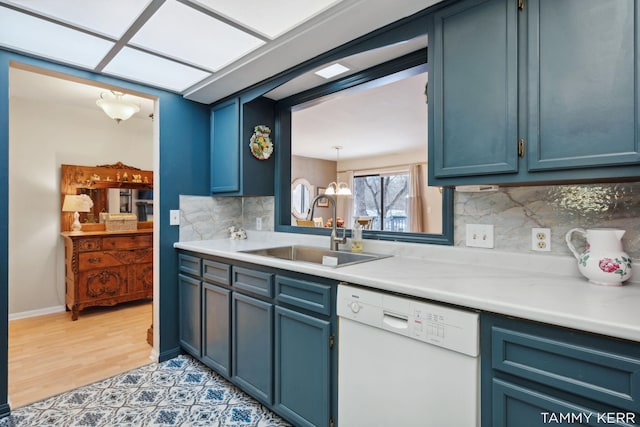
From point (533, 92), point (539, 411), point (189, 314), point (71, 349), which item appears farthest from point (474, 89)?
point (71, 349)

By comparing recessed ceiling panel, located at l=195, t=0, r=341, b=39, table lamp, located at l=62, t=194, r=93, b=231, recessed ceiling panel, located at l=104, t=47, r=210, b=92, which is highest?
recessed ceiling panel, located at l=195, t=0, r=341, b=39

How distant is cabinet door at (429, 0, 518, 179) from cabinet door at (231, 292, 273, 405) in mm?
1189

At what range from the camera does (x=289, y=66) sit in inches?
85.6

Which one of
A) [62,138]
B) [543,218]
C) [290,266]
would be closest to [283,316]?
[290,266]

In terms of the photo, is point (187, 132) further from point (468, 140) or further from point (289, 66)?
point (468, 140)

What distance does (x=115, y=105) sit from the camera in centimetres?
312

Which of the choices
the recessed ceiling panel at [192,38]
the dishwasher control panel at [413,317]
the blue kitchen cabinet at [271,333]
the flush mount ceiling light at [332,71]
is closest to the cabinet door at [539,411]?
the dishwasher control panel at [413,317]

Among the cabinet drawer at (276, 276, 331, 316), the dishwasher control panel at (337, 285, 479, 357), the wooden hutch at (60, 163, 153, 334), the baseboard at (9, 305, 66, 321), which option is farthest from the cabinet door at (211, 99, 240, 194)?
the baseboard at (9, 305, 66, 321)

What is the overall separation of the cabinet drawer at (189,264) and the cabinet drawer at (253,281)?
49 cm

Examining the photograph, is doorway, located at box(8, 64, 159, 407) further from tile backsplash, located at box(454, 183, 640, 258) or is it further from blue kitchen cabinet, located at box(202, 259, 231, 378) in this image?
tile backsplash, located at box(454, 183, 640, 258)

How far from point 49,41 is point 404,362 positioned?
2.48 meters

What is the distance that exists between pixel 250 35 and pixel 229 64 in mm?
416

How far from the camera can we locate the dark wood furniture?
3.59 meters

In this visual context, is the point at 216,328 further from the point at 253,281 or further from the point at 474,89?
the point at 474,89
